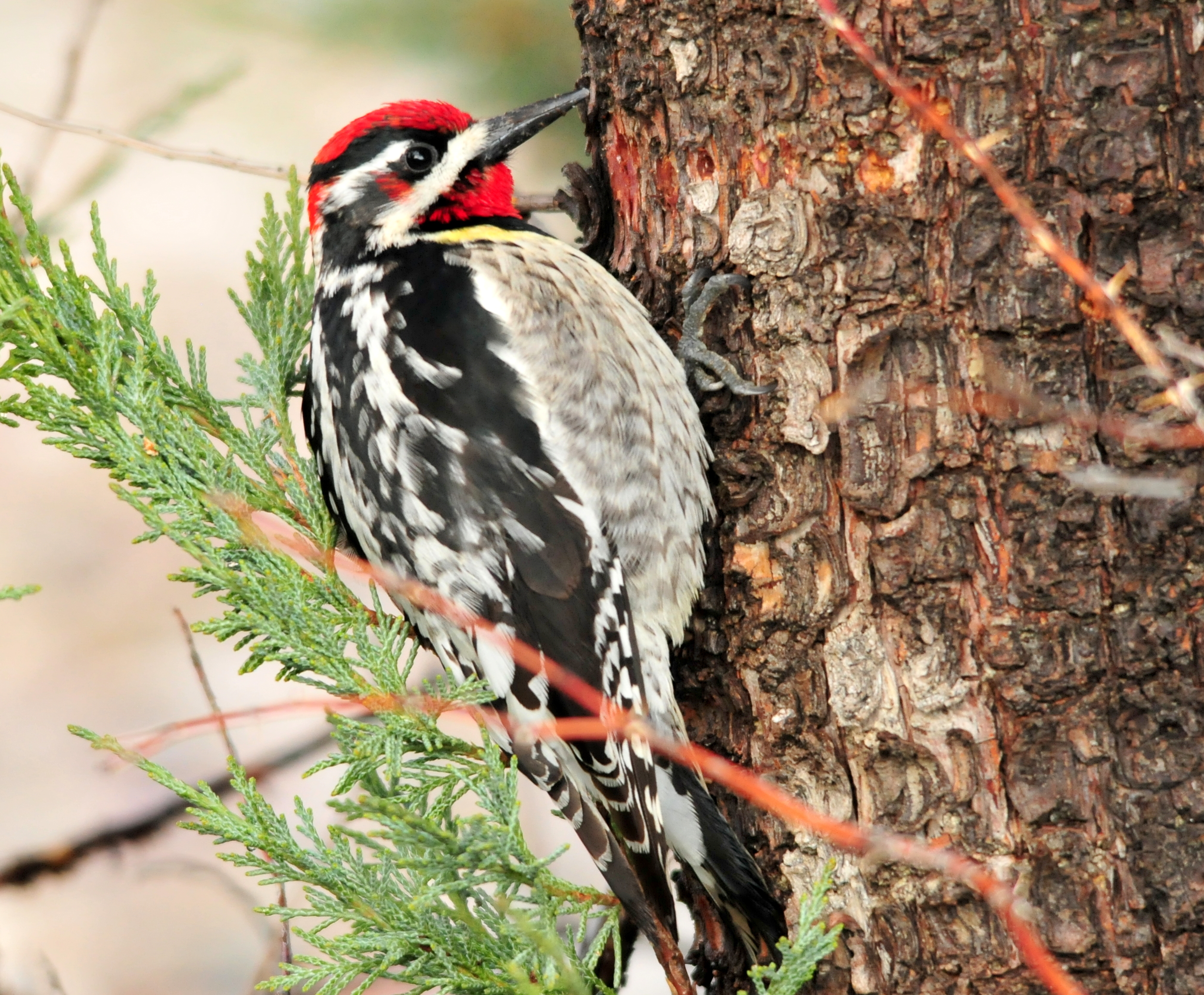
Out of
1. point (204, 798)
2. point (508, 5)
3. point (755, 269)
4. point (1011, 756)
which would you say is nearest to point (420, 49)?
point (508, 5)

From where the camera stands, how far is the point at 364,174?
2.67m

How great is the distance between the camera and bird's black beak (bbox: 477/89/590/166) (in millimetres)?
2627

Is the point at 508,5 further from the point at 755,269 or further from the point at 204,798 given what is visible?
the point at 204,798

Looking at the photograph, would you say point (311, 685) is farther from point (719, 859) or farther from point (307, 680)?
point (719, 859)

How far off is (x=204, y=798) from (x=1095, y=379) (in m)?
1.59

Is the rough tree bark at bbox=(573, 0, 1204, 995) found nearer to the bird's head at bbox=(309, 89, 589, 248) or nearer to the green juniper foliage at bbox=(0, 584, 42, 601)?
the bird's head at bbox=(309, 89, 589, 248)

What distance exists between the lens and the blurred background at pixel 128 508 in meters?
3.82

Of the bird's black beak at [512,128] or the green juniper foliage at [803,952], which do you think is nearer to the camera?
the green juniper foliage at [803,952]

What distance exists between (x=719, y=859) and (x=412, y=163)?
1.68m

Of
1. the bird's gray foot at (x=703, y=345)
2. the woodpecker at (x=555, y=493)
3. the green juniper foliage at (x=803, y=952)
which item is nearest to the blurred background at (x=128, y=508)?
the woodpecker at (x=555, y=493)

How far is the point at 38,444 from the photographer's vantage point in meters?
5.86

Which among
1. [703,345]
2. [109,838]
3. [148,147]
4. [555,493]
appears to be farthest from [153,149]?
[109,838]

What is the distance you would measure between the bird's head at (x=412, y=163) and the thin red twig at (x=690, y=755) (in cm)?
82

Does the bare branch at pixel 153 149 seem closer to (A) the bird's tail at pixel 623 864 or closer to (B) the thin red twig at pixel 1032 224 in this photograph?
(B) the thin red twig at pixel 1032 224
